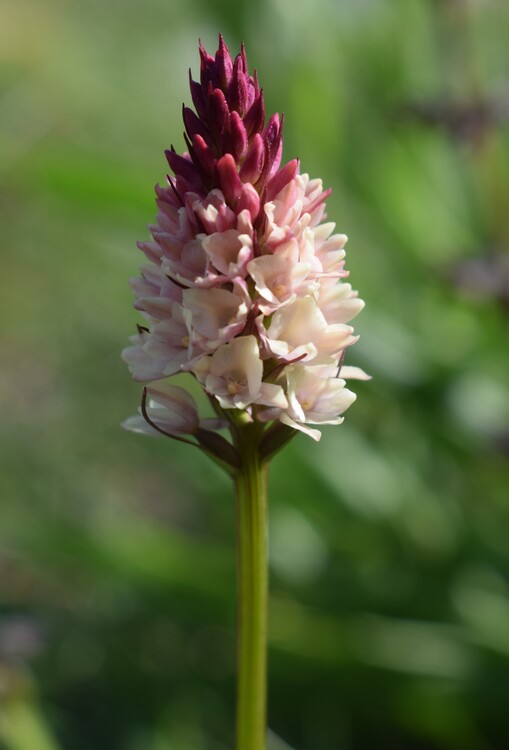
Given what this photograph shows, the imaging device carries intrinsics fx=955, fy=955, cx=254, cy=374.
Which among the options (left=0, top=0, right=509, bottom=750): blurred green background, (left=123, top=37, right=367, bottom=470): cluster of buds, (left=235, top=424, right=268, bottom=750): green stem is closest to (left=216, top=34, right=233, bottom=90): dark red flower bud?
(left=123, top=37, right=367, bottom=470): cluster of buds

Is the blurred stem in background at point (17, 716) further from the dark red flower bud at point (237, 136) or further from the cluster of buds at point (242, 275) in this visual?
the dark red flower bud at point (237, 136)

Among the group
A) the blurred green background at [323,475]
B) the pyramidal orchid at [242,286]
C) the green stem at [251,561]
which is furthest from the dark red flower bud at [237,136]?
the blurred green background at [323,475]

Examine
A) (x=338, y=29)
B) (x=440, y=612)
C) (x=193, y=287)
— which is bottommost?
(x=440, y=612)

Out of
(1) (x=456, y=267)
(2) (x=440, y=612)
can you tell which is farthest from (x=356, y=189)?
(2) (x=440, y=612)

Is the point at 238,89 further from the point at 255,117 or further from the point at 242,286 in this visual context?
the point at 242,286

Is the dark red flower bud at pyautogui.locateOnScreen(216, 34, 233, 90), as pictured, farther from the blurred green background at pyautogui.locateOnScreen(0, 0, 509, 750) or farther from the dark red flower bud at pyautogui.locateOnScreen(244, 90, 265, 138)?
the blurred green background at pyautogui.locateOnScreen(0, 0, 509, 750)

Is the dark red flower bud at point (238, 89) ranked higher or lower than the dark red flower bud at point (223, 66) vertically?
lower

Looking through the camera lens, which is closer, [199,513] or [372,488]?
[372,488]

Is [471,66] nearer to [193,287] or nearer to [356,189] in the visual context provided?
[356,189]
